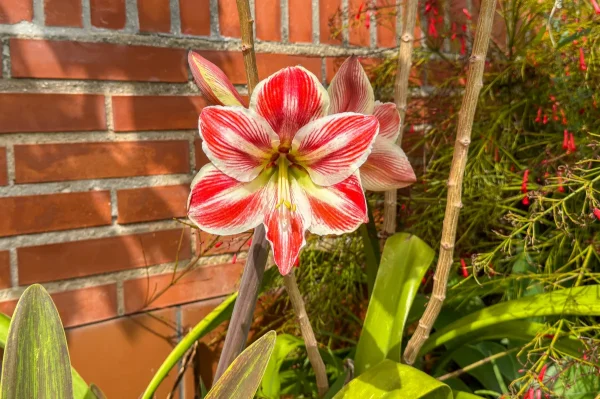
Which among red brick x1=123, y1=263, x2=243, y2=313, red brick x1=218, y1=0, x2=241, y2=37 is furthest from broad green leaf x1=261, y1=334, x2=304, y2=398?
red brick x1=218, y1=0, x2=241, y2=37

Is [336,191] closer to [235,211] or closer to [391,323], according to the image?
[235,211]

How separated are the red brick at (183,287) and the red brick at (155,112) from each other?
0.86 feet

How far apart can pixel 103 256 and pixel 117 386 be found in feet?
0.74

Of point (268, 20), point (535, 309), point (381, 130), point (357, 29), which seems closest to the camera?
point (381, 130)

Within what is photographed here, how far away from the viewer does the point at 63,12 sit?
886 mm

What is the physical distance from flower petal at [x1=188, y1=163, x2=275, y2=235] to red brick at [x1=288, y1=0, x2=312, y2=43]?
0.68m

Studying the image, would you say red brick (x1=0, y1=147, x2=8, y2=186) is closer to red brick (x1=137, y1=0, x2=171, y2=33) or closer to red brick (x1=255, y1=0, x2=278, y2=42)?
red brick (x1=137, y1=0, x2=171, y2=33)

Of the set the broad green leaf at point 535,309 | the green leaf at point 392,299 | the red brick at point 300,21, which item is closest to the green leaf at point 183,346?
the green leaf at point 392,299

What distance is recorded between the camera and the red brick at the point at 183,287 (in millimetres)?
995

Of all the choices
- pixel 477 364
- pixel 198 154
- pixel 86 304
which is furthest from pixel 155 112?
pixel 477 364

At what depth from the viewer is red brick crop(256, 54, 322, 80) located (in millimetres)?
1082

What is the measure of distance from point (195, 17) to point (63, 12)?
0.72 ft

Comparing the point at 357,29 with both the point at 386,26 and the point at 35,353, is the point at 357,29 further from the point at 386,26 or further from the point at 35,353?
the point at 35,353

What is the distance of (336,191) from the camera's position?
51 centimetres
